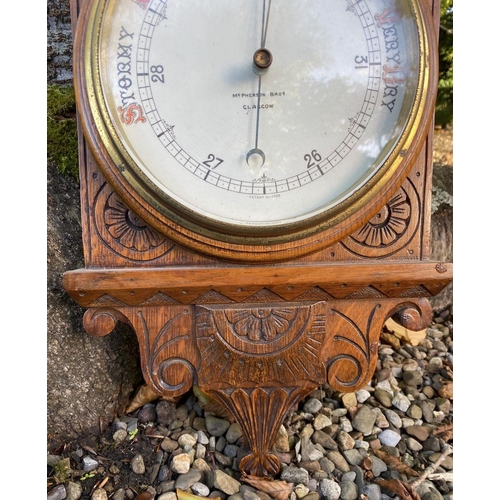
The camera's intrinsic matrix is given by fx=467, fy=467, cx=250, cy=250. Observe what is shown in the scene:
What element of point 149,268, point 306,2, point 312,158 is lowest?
point 149,268

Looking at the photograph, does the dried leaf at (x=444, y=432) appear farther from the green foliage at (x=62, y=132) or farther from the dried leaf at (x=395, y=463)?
the green foliage at (x=62, y=132)

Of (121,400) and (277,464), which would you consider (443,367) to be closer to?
(277,464)

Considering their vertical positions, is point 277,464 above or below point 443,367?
below

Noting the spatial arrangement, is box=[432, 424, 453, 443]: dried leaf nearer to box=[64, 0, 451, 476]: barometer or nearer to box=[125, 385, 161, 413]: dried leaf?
box=[64, 0, 451, 476]: barometer

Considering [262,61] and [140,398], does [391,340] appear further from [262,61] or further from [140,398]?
[262,61]

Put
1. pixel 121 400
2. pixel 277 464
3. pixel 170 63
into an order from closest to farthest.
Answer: pixel 170 63
pixel 277 464
pixel 121 400

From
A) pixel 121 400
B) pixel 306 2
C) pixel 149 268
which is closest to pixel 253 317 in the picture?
pixel 149 268
